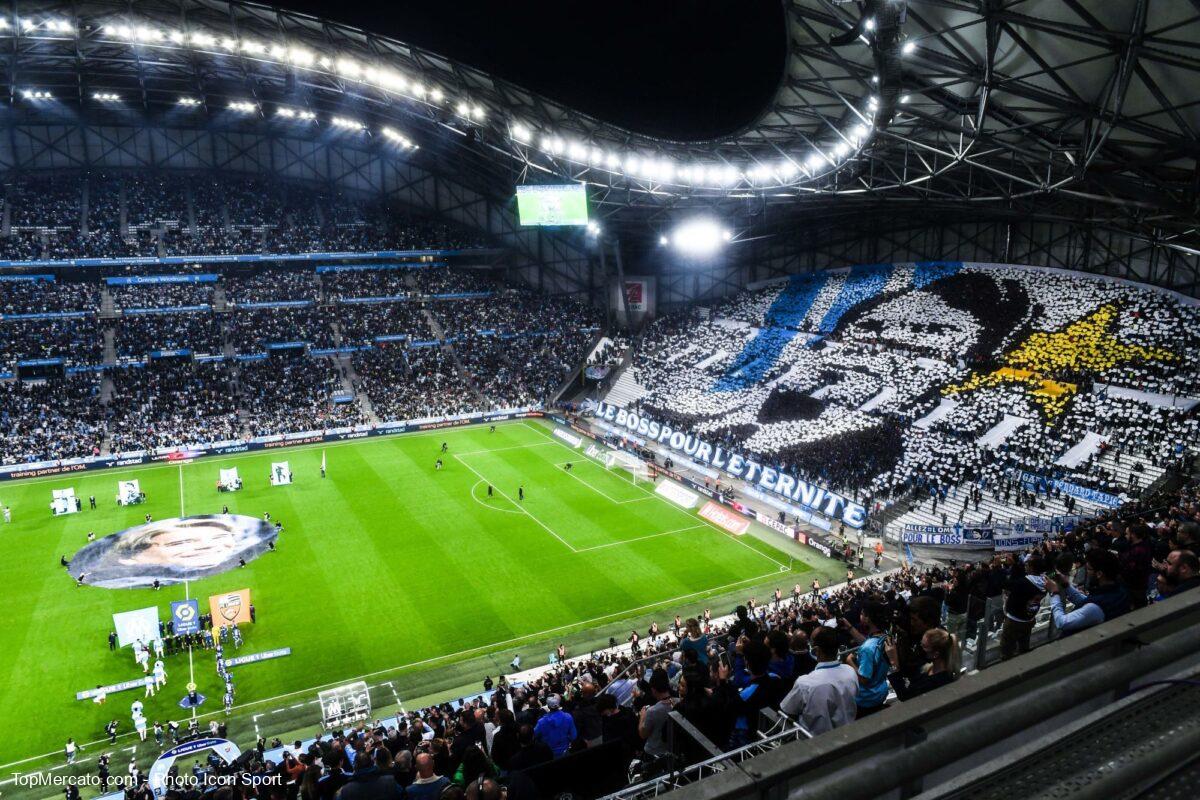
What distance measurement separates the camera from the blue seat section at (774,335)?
57.8m

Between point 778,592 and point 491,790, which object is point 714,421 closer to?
point 778,592

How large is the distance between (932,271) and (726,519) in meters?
31.5

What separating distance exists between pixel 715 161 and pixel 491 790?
44096mm

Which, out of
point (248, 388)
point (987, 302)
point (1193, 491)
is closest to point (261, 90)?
point (248, 388)

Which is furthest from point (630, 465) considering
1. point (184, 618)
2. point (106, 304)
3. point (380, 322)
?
point (106, 304)

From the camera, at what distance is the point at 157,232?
66938 mm

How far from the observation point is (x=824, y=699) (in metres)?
6.04

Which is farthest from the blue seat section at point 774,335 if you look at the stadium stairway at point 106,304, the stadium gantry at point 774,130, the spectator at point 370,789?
the spectator at point 370,789

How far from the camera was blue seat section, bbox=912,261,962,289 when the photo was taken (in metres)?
56.1

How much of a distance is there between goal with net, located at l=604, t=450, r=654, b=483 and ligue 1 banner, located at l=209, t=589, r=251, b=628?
2363cm

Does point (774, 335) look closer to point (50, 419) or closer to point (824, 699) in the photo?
point (50, 419)

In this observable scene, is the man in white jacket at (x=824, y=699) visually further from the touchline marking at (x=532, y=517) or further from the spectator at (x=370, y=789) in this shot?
the touchline marking at (x=532, y=517)

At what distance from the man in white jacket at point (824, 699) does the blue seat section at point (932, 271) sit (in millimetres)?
55807

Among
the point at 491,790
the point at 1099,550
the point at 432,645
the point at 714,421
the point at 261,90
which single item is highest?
the point at 261,90
